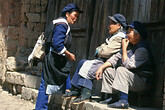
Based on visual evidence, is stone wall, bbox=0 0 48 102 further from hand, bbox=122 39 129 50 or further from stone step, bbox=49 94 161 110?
hand, bbox=122 39 129 50

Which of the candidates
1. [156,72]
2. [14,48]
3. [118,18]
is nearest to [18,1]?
[14,48]

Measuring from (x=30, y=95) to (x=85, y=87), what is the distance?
110 inches

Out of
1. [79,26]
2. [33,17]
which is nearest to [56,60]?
[79,26]

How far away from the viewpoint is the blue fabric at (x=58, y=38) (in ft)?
14.6

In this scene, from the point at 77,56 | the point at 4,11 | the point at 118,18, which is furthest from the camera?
the point at 4,11

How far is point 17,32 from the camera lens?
26.9 feet

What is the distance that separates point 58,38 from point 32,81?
2.61 m

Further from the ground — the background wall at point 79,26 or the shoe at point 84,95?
the background wall at point 79,26

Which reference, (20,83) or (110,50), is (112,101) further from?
(20,83)

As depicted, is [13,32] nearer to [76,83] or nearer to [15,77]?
[15,77]

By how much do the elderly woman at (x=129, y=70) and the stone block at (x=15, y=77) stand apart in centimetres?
338

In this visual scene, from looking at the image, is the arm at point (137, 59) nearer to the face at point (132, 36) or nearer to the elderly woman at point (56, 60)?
the face at point (132, 36)

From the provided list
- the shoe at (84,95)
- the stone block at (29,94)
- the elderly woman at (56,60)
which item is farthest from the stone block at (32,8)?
the shoe at (84,95)

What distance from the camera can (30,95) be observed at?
668 centimetres
